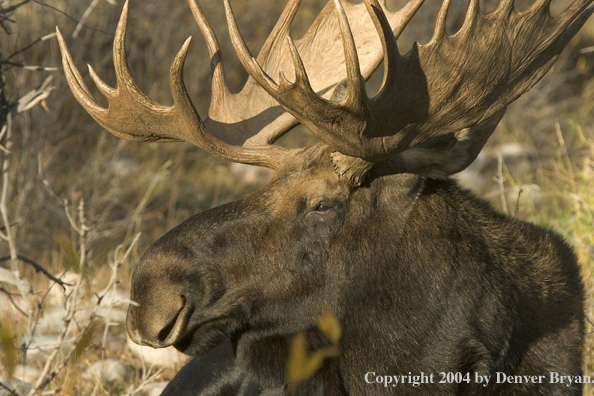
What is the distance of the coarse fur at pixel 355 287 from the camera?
277cm

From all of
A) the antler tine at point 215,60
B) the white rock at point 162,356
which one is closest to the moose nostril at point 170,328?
the antler tine at point 215,60

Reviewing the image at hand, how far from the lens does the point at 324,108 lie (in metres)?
2.50

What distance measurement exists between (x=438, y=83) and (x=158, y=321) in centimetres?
133

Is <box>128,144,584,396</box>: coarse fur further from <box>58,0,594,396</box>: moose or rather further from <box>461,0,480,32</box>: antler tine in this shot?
<box>461,0,480,32</box>: antler tine

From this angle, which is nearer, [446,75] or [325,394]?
[446,75]

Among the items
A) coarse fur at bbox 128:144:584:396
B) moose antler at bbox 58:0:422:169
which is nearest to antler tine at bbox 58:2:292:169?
moose antler at bbox 58:0:422:169

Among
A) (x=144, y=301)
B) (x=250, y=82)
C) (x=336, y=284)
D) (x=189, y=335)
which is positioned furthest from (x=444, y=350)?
(x=250, y=82)

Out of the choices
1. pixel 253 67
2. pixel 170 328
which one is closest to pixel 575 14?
pixel 253 67

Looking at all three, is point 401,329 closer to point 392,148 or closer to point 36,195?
point 392,148

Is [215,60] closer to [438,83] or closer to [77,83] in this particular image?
[77,83]

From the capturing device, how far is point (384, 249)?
2.83 metres

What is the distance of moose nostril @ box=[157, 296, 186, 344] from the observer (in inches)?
106

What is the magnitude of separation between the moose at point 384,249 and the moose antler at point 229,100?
0.01 meters

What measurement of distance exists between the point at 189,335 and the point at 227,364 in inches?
35.4
